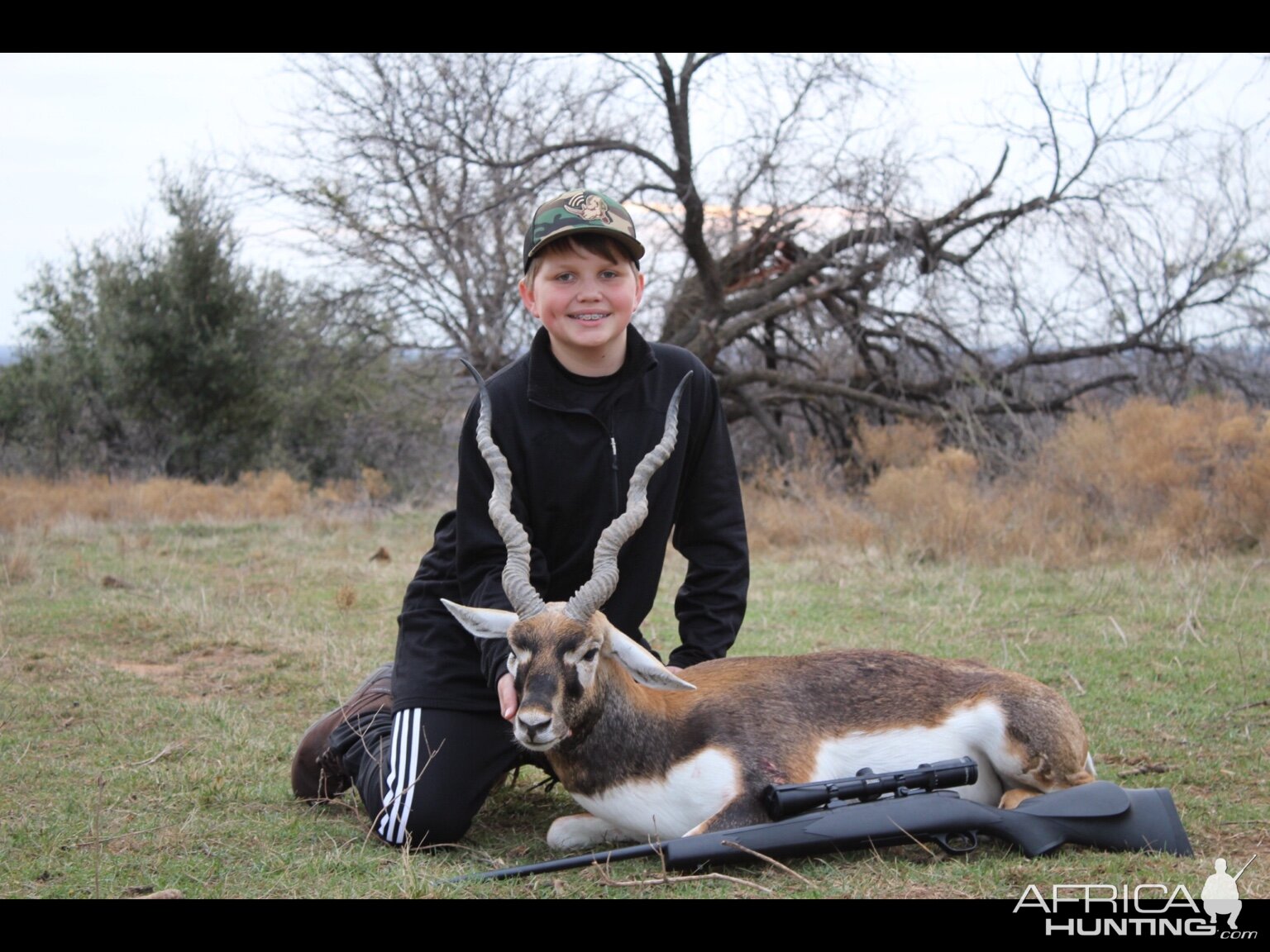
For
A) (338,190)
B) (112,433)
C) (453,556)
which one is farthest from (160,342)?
(453,556)

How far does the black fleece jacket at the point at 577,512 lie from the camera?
4836mm

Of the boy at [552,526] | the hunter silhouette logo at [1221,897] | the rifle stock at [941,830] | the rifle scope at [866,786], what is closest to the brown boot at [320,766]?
the boy at [552,526]

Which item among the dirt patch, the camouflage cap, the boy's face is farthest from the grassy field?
the camouflage cap

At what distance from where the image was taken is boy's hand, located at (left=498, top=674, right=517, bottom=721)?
162 inches

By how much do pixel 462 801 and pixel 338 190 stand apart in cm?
1454

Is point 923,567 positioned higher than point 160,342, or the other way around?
point 160,342

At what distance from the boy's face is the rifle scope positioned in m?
1.89

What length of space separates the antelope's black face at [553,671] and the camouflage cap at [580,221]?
148 centimetres

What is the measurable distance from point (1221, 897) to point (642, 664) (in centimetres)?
194

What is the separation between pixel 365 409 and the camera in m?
25.6

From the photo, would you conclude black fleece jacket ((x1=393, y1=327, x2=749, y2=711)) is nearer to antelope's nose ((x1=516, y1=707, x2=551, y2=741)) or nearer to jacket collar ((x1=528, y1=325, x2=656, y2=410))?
jacket collar ((x1=528, y1=325, x2=656, y2=410))

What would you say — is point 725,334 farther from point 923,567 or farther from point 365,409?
point 365,409

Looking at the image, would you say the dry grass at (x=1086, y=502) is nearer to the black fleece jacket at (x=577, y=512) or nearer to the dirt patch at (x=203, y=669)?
Answer: the dirt patch at (x=203, y=669)
